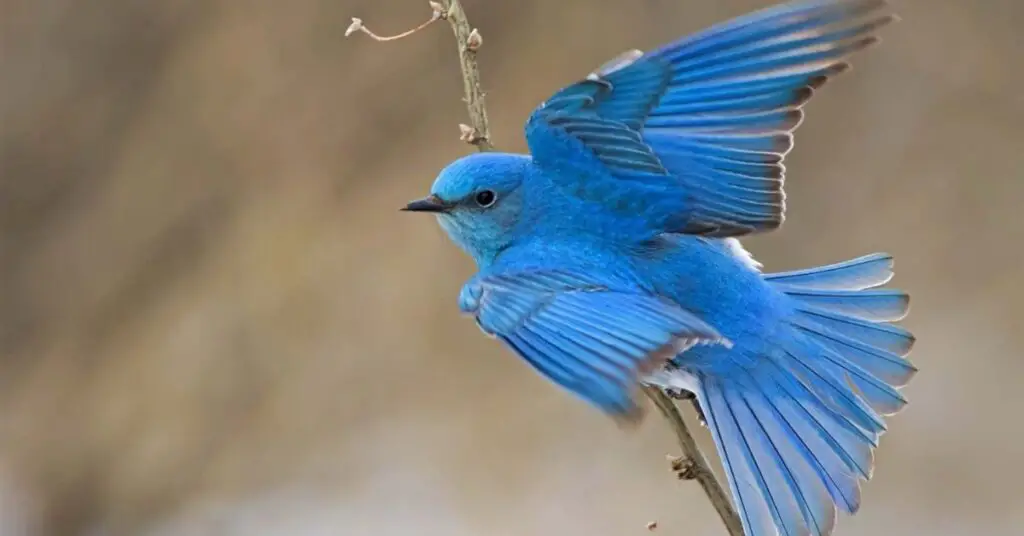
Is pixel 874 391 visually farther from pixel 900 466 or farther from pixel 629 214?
pixel 900 466

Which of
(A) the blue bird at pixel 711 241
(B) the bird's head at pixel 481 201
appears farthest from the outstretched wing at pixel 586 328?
(B) the bird's head at pixel 481 201

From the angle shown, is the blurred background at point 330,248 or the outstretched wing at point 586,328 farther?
the blurred background at point 330,248

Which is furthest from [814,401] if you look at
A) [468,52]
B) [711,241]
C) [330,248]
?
[330,248]

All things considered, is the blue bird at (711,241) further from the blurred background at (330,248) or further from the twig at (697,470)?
the blurred background at (330,248)

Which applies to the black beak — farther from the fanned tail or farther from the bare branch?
the fanned tail

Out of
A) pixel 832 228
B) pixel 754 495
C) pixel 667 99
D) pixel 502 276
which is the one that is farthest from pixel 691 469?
pixel 832 228

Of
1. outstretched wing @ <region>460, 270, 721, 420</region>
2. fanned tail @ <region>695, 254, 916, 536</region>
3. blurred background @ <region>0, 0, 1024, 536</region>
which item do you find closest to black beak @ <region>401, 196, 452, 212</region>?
outstretched wing @ <region>460, 270, 721, 420</region>

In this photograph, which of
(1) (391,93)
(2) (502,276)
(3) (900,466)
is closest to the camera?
(2) (502,276)
